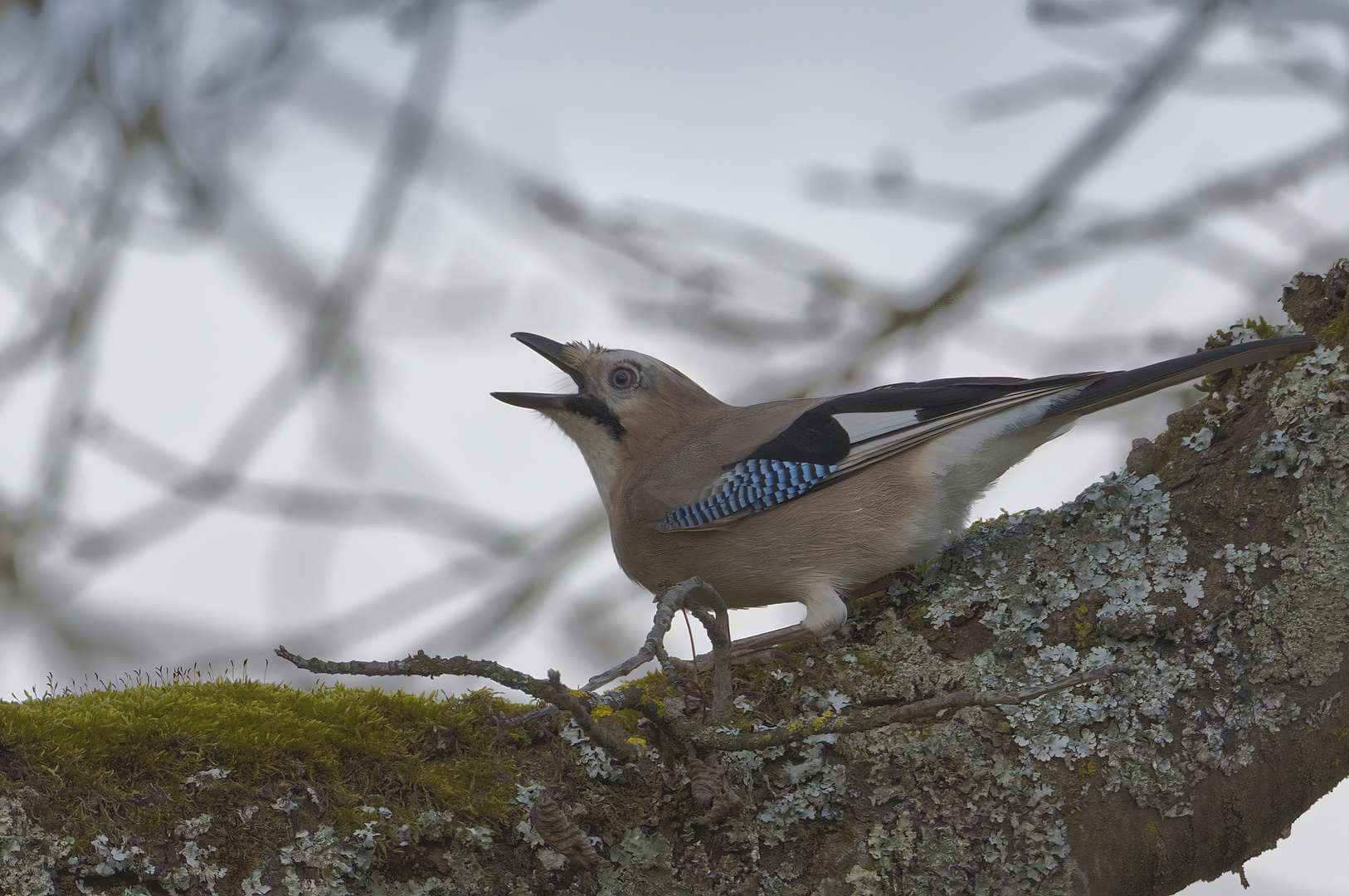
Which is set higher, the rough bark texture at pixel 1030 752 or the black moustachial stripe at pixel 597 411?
the black moustachial stripe at pixel 597 411

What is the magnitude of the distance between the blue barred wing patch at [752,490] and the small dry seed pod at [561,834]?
1.92m

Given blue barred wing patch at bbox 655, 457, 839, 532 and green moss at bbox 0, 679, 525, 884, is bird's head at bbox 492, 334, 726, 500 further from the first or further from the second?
green moss at bbox 0, 679, 525, 884

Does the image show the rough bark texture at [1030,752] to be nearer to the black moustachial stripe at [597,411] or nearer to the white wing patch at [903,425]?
the white wing patch at [903,425]

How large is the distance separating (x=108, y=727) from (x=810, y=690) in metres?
1.81

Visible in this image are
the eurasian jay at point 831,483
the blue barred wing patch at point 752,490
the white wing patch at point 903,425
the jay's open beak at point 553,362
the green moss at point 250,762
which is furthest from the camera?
the jay's open beak at point 553,362

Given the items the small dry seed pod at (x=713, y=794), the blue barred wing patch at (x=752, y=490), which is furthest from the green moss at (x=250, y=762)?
the blue barred wing patch at (x=752, y=490)

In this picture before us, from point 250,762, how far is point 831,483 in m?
2.43

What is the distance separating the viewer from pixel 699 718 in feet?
10.1

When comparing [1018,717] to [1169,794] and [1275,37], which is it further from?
[1275,37]

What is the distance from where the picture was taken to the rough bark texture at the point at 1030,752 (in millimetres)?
2539

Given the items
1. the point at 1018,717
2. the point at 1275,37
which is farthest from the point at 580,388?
the point at 1275,37

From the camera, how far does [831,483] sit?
4297 millimetres

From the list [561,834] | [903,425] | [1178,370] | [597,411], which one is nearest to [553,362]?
[597,411]

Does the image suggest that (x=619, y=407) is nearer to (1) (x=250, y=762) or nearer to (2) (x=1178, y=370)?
(2) (x=1178, y=370)
